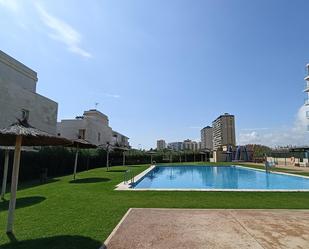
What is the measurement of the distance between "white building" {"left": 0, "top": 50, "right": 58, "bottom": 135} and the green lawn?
10.5 meters

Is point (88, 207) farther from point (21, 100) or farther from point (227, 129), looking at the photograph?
point (227, 129)

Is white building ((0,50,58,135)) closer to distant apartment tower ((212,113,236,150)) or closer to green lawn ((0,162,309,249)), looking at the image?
green lawn ((0,162,309,249))

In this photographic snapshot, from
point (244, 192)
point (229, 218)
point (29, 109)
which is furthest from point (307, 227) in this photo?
point (29, 109)

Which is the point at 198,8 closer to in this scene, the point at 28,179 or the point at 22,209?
the point at 22,209

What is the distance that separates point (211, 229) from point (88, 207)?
3.76 m

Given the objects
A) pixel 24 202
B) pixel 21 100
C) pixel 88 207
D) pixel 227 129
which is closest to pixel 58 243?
pixel 88 207

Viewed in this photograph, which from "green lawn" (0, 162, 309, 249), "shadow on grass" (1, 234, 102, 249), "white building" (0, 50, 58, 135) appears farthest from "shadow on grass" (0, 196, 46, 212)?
"white building" (0, 50, 58, 135)

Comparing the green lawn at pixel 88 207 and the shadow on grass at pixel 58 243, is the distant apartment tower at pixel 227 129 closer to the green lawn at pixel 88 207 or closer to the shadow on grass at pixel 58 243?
the green lawn at pixel 88 207

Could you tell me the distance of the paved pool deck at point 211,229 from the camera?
4543 mm

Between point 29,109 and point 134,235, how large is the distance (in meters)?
18.2

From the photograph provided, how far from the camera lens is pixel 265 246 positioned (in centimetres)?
439

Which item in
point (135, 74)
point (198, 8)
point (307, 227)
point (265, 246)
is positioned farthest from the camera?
point (135, 74)

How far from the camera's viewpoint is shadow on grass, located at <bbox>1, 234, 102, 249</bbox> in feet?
14.4

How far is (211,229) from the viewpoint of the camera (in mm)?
5379
